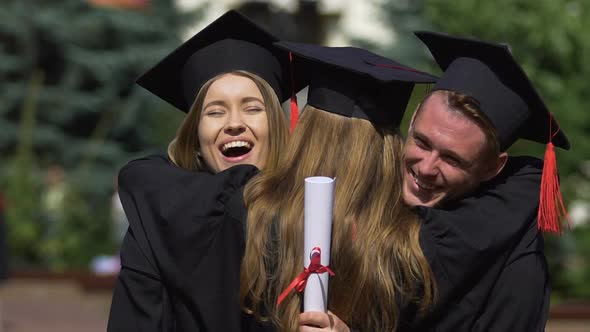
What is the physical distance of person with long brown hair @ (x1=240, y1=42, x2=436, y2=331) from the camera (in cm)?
347

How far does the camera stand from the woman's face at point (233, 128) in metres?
4.09

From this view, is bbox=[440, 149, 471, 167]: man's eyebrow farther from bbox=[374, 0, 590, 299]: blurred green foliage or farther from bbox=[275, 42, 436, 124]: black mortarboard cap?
bbox=[374, 0, 590, 299]: blurred green foliage

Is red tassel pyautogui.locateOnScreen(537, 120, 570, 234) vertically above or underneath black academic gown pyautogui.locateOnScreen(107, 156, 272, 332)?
above

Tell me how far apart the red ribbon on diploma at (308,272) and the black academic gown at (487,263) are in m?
0.34

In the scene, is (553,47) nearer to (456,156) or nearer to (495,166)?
(495,166)

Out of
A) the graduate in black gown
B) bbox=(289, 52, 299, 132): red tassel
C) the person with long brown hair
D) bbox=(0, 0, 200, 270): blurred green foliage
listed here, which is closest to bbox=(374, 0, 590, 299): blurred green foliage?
bbox=(0, 0, 200, 270): blurred green foliage

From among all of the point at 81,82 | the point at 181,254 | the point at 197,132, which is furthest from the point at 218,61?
the point at 81,82

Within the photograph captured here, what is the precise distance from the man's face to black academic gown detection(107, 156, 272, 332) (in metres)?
0.52

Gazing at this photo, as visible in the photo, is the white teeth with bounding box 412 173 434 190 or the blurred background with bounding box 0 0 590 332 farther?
the blurred background with bounding box 0 0 590 332

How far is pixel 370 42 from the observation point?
18.8 m

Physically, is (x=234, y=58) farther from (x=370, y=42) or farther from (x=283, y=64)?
(x=370, y=42)

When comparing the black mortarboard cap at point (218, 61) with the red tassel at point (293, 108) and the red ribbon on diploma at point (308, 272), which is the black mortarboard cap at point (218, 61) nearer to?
the red tassel at point (293, 108)

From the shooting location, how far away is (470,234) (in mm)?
3535

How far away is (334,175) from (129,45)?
16.5 metres
